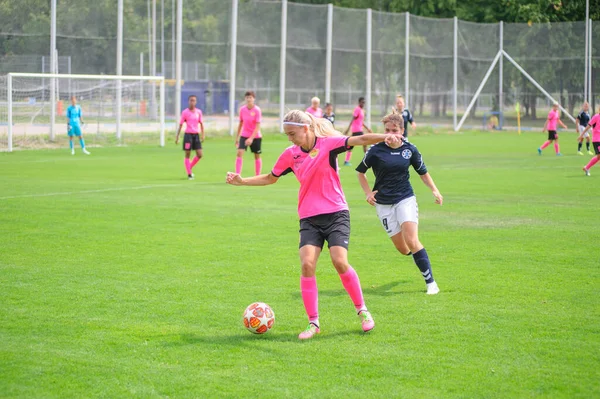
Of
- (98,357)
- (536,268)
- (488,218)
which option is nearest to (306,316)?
(98,357)

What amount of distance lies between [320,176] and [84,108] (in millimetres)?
29772

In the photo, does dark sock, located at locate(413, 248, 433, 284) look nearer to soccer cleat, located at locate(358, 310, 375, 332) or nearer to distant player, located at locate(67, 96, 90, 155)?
soccer cleat, located at locate(358, 310, 375, 332)

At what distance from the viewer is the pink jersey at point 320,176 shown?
7.66 meters

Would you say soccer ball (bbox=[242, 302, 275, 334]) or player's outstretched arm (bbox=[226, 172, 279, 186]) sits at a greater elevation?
player's outstretched arm (bbox=[226, 172, 279, 186])

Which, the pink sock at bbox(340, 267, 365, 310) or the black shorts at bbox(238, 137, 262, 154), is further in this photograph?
the black shorts at bbox(238, 137, 262, 154)

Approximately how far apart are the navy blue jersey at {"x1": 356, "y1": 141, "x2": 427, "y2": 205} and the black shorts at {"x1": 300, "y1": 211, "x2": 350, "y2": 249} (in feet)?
7.00

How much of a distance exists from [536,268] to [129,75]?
3152 cm

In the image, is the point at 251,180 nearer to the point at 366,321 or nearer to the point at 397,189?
the point at 366,321

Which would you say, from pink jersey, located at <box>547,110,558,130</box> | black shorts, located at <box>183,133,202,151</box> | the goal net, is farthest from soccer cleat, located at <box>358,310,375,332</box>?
the goal net

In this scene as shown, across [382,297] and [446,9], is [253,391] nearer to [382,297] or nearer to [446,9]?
[382,297]

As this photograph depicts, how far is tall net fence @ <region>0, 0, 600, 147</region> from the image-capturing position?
124ft

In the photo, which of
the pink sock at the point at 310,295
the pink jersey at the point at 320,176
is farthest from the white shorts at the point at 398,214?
the pink sock at the point at 310,295

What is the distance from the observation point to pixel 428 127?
52688 millimetres

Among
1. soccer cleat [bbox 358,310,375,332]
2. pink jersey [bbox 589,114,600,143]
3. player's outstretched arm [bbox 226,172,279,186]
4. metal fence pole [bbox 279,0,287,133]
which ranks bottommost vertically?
soccer cleat [bbox 358,310,375,332]
